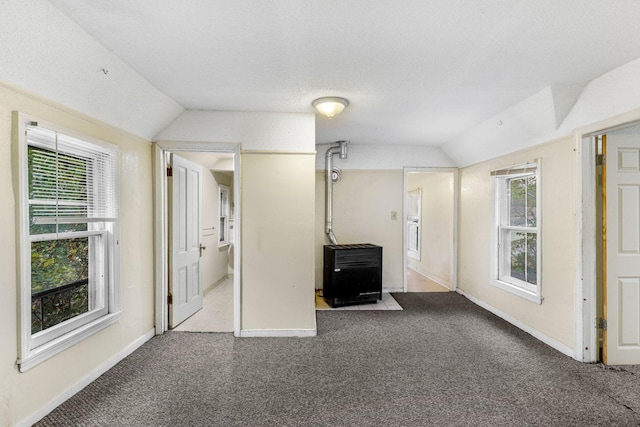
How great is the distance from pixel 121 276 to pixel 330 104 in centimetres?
248

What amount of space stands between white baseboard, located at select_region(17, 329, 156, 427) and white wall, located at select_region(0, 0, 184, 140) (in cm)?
198

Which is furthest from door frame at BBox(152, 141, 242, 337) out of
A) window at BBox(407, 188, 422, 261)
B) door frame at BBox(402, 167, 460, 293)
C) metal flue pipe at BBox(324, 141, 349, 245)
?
window at BBox(407, 188, 422, 261)

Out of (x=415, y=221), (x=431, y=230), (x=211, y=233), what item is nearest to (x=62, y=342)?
(x=211, y=233)

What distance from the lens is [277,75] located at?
8.04 feet

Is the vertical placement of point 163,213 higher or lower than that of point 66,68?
lower

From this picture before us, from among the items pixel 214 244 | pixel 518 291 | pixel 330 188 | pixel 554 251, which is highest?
pixel 330 188

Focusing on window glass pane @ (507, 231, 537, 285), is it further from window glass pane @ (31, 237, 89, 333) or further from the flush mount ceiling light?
window glass pane @ (31, 237, 89, 333)

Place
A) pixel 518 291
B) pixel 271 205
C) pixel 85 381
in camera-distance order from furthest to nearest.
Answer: pixel 518 291
pixel 271 205
pixel 85 381

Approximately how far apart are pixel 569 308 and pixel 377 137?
9.90 ft

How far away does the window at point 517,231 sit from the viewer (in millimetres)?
3422

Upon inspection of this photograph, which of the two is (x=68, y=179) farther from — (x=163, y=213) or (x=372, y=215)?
(x=372, y=215)

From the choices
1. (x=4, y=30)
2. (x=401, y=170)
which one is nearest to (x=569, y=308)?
(x=401, y=170)

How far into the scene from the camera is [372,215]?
5.10m

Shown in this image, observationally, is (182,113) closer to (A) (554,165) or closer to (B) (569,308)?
(A) (554,165)
